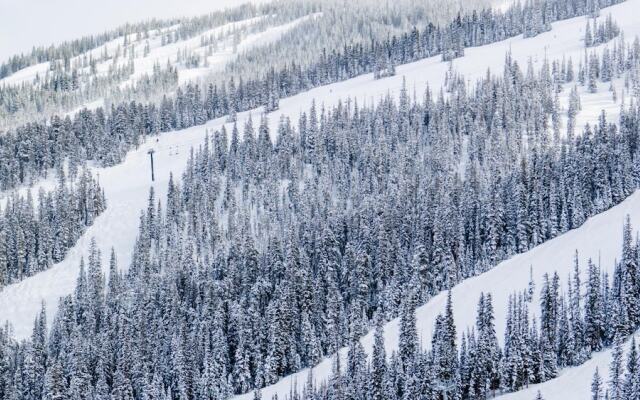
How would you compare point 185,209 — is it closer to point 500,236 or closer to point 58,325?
point 58,325

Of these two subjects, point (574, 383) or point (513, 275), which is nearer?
point (574, 383)

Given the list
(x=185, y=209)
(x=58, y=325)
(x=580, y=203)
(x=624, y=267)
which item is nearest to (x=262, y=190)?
(x=185, y=209)

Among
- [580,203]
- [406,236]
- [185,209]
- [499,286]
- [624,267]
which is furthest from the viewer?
[185,209]

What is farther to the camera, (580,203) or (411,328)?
(580,203)

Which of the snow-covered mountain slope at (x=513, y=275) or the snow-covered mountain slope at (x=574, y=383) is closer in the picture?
the snow-covered mountain slope at (x=574, y=383)

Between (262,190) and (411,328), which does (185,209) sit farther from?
(411,328)

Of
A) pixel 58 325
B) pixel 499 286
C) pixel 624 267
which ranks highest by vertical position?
pixel 624 267

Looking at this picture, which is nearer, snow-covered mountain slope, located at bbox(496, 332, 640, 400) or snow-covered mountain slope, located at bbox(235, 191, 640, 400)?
snow-covered mountain slope, located at bbox(496, 332, 640, 400)

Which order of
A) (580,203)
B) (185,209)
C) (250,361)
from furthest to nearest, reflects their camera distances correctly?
(185,209), (580,203), (250,361)

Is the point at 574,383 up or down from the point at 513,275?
up

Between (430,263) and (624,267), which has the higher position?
(624,267)
